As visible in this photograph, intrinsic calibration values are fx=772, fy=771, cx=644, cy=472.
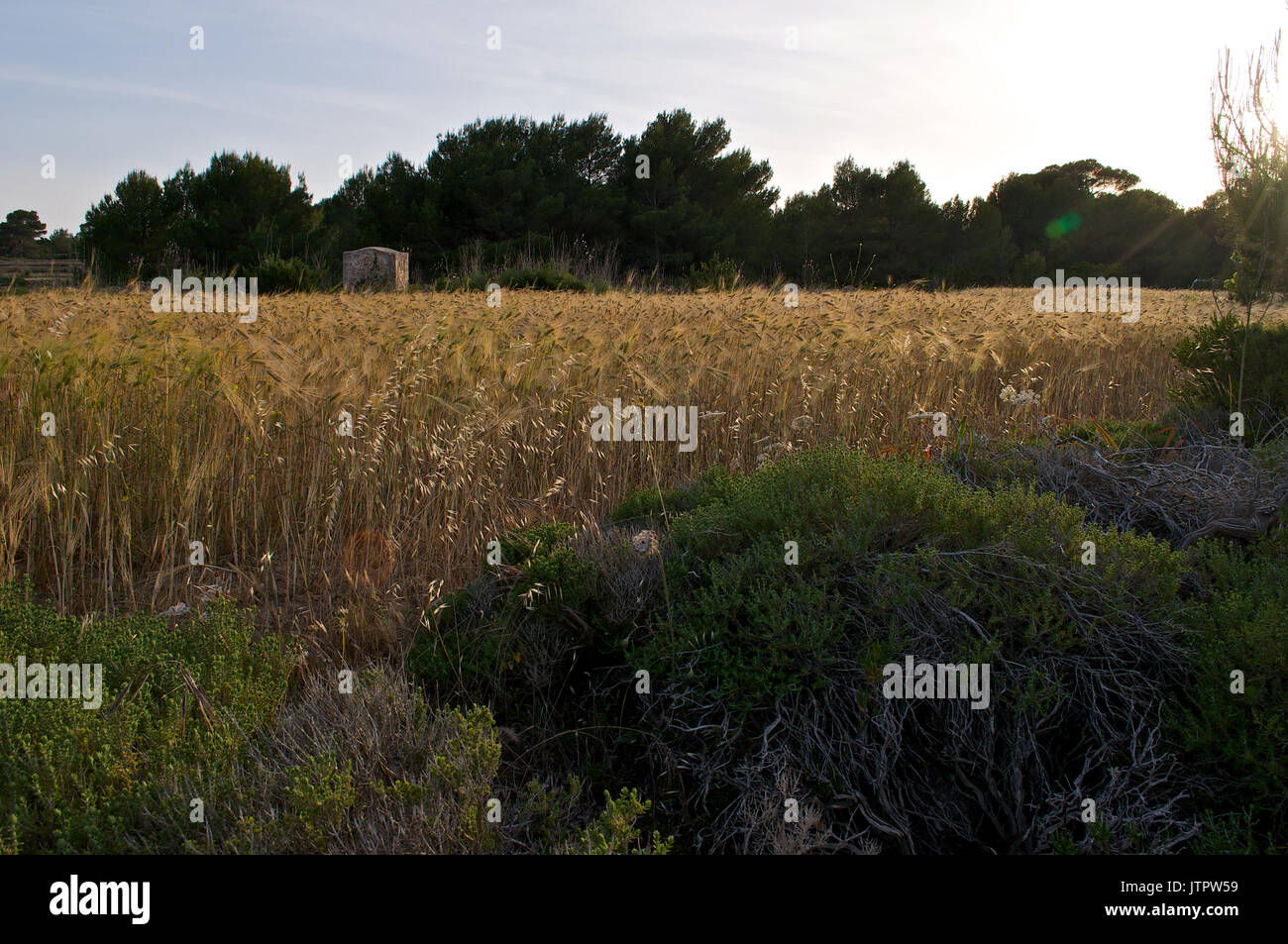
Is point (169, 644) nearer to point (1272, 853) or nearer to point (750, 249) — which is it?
point (1272, 853)

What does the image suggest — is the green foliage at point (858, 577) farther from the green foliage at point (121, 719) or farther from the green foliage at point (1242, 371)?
the green foliage at point (1242, 371)

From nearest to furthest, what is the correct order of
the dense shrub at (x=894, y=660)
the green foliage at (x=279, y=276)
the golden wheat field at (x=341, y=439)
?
the dense shrub at (x=894, y=660) < the golden wheat field at (x=341, y=439) < the green foliage at (x=279, y=276)

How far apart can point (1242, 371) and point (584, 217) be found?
25262 millimetres

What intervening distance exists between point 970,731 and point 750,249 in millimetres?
28364

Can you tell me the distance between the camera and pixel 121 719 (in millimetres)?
1840

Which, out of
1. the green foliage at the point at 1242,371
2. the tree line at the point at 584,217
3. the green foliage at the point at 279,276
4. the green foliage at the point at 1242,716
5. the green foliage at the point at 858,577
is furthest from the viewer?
the tree line at the point at 584,217

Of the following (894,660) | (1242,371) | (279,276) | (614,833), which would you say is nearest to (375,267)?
(279,276)

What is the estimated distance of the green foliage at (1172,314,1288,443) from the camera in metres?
4.43

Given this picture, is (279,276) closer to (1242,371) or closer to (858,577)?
(1242,371)

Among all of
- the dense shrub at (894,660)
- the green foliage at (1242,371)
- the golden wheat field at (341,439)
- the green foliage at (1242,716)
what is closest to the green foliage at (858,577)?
the dense shrub at (894,660)

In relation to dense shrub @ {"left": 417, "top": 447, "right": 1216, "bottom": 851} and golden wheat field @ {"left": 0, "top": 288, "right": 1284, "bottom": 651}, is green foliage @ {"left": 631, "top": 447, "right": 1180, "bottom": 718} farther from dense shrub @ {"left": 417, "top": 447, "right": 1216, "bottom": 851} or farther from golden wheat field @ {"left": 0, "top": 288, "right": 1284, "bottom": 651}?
golden wheat field @ {"left": 0, "top": 288, "right": 1284, "bottom": 651}

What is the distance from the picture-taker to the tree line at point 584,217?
85.3 feet

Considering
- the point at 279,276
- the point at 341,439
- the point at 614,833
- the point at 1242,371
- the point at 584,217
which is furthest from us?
the point at 584,217

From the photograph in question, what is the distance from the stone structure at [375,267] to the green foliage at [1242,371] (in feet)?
49.7
